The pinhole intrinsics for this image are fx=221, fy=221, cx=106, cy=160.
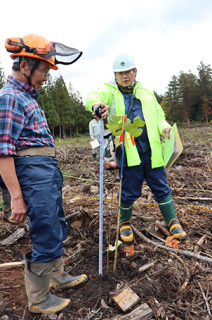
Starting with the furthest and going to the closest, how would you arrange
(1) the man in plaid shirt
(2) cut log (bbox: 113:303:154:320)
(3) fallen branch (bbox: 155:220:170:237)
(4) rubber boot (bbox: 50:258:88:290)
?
(3) fallen branch (bbox: 155:220:170:237), (4) rubber boot (bbox: 50:258:88:290), (2) cut log (bbox: 113:303:154:320), (1) the man in plaid shirt

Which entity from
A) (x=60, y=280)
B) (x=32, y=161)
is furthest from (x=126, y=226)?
(x=32, y=161)

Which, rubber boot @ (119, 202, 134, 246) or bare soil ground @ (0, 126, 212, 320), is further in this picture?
rubber boot @ (119, 202, 134, 246)

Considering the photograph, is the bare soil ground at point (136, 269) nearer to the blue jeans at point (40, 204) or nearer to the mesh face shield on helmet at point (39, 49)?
the blue jeans at point (40, 204)

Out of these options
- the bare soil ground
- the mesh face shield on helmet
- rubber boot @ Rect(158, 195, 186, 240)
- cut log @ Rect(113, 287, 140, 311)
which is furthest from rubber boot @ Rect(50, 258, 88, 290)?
the mesh face shield on helmet

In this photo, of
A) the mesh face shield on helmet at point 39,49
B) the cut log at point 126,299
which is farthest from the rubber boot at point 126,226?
the mesh face shield on helmet at point 39,49

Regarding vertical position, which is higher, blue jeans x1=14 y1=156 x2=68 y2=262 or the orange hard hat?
the orange hard hat

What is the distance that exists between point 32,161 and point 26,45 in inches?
36.2

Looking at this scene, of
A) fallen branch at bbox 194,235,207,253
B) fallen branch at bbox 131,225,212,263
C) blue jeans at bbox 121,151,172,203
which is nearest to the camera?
fallen branch at bbox 131,225,212,263

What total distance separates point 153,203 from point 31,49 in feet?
11.7

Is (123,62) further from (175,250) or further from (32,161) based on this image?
(175,250)

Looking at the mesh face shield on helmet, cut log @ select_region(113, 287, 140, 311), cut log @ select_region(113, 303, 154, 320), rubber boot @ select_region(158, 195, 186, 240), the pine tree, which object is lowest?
cut log @ select_region(113, 303, 154, 320)

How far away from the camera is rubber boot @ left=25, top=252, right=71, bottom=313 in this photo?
186cm

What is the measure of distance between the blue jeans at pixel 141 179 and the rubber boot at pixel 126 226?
0.13m

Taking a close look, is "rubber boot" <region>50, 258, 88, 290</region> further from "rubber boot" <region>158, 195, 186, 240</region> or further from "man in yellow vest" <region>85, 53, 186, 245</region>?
"rubber boot" <region>158, 195, 186, 240</region>
